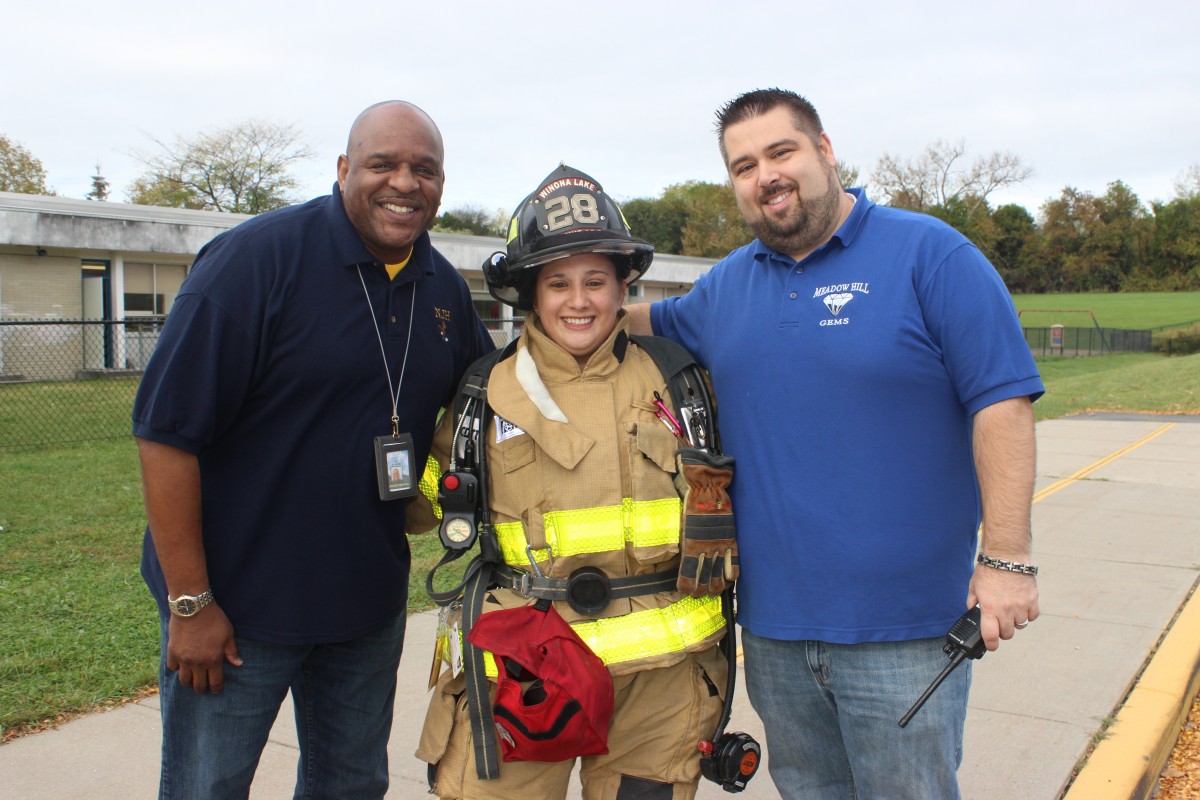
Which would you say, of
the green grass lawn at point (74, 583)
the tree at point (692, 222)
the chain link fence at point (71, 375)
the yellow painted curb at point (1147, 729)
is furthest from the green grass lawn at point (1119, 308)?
the green grass lawn at point (74, 583)

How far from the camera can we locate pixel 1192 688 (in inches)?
182

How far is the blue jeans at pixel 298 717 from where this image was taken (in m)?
2.60

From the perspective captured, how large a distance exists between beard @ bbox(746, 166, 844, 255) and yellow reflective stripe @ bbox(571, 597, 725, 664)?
1.01m

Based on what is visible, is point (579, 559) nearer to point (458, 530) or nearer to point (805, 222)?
point (458, 530)

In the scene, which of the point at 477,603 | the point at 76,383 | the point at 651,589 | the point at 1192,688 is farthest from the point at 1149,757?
the point at 76,383

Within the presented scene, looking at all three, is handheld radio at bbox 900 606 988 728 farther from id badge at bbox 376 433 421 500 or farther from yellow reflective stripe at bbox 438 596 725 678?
id badge at bbox 376 433 421 500

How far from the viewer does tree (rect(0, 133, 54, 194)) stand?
52.2m

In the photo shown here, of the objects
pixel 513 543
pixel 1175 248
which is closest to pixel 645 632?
pixel 513 543

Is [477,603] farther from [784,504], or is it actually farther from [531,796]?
[784,504]

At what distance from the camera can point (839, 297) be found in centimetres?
260

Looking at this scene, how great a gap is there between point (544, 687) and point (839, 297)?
1.26m

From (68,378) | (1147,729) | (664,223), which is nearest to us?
(1147,729)

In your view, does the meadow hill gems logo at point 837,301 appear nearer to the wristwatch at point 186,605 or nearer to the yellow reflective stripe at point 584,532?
the yellow reflective stripe at point 584,532

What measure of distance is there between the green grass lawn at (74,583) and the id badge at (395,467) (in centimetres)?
238
